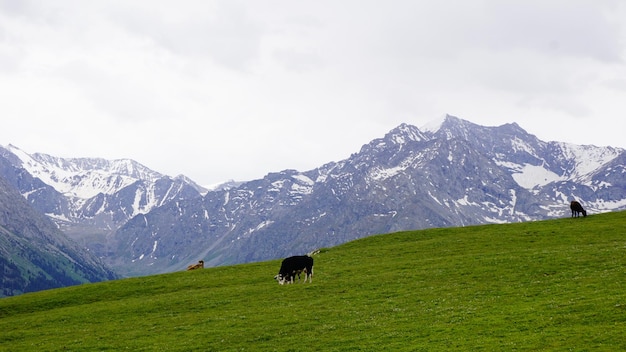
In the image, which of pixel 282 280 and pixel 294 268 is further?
pixel 282 280

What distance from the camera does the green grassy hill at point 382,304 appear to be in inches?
1330

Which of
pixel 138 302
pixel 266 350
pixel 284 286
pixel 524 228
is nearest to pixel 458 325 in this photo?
pixel 266 350

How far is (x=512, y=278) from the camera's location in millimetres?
47219

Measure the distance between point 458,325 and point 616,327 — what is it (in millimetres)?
8773

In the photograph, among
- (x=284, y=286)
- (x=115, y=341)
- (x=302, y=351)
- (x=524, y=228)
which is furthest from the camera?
(x=524, y=228)

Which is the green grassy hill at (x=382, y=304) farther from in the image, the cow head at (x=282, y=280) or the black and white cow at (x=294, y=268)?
the black and white cow at (x=294, y=268)

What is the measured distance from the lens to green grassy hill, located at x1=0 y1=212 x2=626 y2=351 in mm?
33781

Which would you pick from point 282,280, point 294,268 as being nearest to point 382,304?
point 294,268

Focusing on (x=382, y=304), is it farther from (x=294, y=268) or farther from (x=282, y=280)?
(x=282, y=280)

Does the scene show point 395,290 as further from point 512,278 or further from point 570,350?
point 570,350

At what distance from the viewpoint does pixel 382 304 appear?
44438mm

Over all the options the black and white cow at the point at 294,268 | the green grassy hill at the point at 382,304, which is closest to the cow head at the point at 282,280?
the black and white cow at the point at 294,268

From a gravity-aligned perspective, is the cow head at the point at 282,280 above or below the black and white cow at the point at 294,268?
below

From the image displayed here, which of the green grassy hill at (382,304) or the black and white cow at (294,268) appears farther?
the black and white cow at (294,268)
